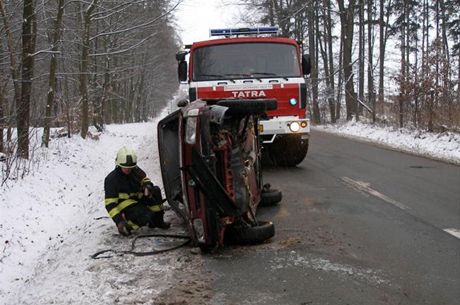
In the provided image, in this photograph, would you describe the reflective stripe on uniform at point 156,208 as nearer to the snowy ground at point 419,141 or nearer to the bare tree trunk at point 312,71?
the snowy ground at point 419,141

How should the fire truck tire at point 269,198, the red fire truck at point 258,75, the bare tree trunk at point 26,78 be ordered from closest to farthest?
the fire truck tire at point 269,198 → the red fire truck at point 258,75 → the bare tree trunk at point 26,78

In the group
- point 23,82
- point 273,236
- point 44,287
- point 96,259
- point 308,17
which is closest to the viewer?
point 44,287

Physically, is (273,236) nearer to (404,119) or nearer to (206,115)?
(206,115)

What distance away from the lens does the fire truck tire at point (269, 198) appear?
7730 millimetres

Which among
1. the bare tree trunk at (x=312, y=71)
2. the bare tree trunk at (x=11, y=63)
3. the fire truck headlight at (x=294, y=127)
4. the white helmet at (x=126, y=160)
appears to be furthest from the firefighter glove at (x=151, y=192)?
the bare tree trunk at (x=312, y=71)

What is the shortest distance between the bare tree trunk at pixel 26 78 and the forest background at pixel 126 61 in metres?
0.02

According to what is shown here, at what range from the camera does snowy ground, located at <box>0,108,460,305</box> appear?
4.69 meters

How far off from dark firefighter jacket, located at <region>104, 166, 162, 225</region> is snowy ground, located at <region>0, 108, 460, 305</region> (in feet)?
1.05

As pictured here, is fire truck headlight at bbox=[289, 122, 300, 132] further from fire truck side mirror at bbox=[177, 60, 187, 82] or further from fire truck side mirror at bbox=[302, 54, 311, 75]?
fire truck side mirror at bbox=[177, 60, 187, 82]

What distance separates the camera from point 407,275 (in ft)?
16.6

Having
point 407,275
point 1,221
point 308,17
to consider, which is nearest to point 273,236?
point 407,275

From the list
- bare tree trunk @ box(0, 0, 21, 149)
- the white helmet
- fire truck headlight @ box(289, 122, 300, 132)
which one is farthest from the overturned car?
bare tree trunk @ box(0, 0, 21, 149)

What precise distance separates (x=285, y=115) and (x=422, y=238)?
4489 millimetres

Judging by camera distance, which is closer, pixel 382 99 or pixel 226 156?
pixel 226 156
